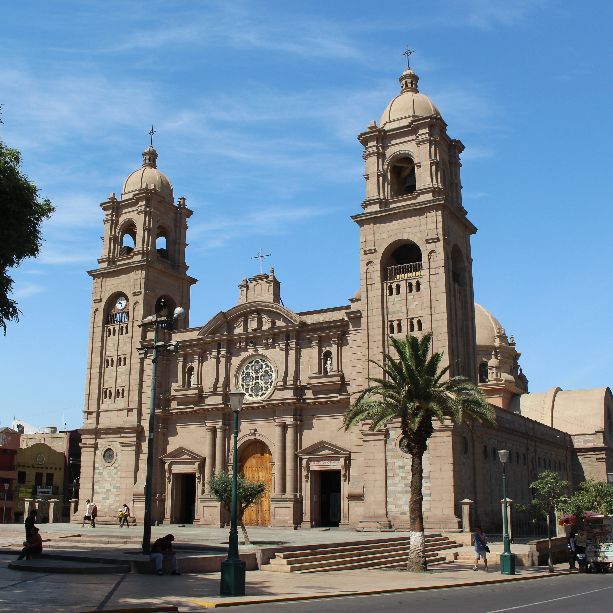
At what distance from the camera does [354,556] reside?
3077cm

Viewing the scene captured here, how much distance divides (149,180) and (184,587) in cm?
4493

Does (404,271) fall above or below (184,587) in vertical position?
above

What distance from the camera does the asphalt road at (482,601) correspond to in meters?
17.2

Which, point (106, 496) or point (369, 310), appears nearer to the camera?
point (369, 310)

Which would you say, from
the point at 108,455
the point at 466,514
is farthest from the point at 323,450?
the point at 108,455

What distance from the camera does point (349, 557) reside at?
3047 cm

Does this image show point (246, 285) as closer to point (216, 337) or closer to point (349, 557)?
point (216, 337)

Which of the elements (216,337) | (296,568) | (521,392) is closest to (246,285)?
(216,337)

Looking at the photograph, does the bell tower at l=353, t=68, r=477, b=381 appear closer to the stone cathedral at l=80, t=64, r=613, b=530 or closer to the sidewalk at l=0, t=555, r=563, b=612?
the stone cathedral at l=80, t=64, r=613, b=530

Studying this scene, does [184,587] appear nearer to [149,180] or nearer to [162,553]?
[162,553]

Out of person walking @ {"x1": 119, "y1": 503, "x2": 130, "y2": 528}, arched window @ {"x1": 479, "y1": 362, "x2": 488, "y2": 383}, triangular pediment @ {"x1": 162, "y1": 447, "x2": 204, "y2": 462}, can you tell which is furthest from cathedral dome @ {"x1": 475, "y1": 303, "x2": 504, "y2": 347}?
person walking @ {"x1": 119, "y1": 503, "x2": 130, "y2": 528}

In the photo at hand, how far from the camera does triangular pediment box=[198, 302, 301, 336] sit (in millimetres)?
51906

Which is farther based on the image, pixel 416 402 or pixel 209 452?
pixel 209 452

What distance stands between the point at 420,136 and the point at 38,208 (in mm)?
30767
